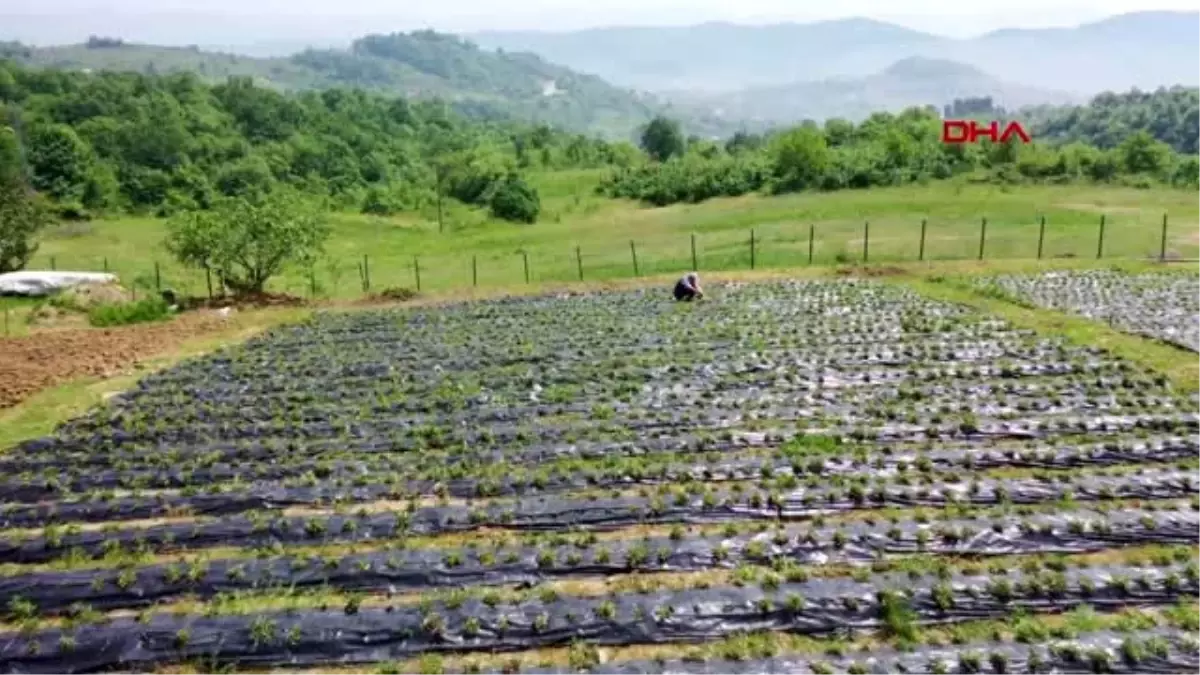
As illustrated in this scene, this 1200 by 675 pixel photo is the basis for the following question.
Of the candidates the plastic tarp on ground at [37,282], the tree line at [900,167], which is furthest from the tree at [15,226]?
the tree line at [900,167]

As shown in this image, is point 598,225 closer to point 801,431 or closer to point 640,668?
point 801,431

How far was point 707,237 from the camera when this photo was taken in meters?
34.5

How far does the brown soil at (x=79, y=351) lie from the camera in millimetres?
15844

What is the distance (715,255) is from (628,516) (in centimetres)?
2085

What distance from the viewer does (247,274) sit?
83.0 feet

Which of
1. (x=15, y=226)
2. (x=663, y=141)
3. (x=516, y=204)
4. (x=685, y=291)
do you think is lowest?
A: (x=685, y=291)

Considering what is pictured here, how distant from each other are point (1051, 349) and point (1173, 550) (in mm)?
7550

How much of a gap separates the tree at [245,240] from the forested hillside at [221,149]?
3115 centimetres

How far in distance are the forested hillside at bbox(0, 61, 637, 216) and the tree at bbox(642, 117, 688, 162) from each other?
193 cm

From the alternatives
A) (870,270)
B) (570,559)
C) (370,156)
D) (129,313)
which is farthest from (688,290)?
(370,156)

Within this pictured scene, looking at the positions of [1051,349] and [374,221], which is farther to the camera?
[374,221]

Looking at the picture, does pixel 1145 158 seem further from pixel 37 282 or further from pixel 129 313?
pixel 37 282

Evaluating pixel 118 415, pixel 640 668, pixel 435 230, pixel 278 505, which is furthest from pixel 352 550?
pixel 435 230

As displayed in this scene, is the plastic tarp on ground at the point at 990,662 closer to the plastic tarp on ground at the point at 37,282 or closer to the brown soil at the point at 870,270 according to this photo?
the brown soil at the point at 870,270
